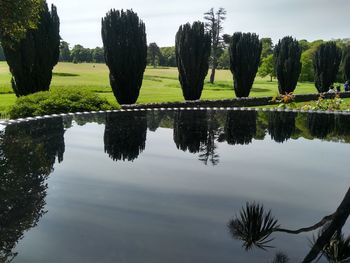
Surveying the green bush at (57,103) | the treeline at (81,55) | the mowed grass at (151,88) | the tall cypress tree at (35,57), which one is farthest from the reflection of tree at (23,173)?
the treeline at (81,55)

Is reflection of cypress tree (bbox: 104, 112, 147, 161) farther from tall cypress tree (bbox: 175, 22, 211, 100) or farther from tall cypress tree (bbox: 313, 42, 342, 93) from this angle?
tall cypress tree (bbox: 313, 42, 342, 93)

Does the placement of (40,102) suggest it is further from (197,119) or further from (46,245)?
(46,245)

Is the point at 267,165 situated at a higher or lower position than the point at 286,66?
lower

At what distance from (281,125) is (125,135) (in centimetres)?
541

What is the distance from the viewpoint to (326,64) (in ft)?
127

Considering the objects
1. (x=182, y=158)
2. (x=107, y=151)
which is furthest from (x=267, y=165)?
(x=107, y=151)

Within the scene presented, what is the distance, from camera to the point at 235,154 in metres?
8.48

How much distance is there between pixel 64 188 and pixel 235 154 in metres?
4.02

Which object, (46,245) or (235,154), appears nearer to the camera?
(46,245)

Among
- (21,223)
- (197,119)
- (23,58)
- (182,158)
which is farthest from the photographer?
(23,58)

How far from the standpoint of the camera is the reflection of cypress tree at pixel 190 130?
9477 millimetres

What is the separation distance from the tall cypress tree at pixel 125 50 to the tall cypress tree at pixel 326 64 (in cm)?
2314

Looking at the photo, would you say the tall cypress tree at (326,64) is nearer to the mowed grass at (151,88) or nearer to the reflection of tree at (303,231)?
the mowed grass at (151,88)

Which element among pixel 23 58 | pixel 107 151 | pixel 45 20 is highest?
pixel 45 20
